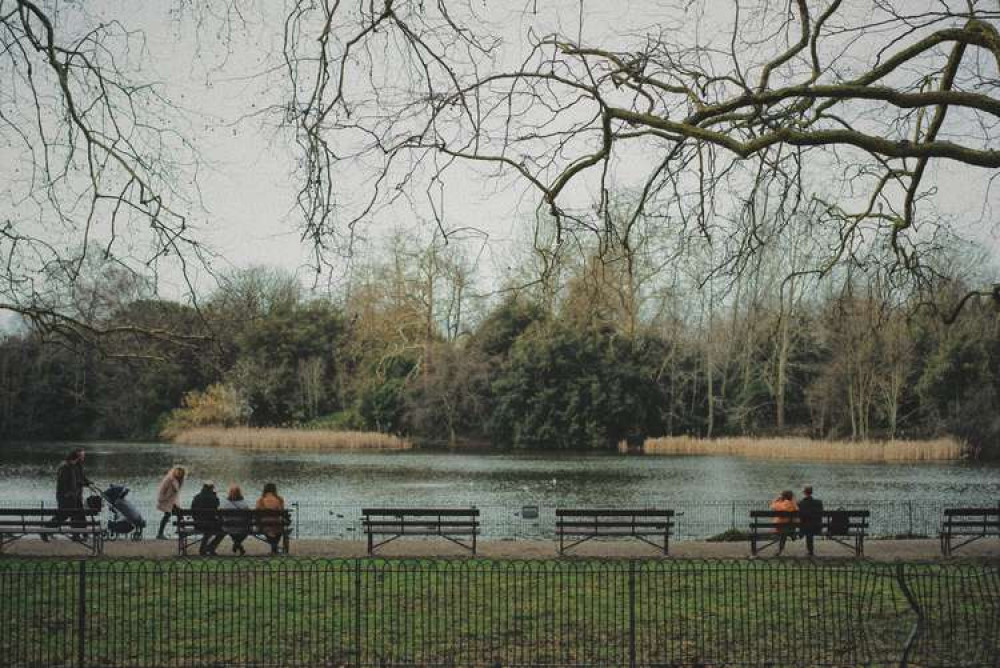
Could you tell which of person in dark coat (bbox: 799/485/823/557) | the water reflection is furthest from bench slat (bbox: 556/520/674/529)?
the water reflection

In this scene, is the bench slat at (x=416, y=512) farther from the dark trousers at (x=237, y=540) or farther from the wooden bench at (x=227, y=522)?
the dark trousers at (x=237, y=540)

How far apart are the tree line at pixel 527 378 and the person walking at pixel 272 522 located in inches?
1274

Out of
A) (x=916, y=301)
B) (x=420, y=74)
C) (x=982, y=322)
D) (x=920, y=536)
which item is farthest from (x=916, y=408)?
(x=420, y=74)

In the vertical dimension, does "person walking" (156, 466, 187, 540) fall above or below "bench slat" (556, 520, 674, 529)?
above

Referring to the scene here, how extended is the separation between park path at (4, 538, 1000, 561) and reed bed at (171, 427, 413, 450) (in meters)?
34.3

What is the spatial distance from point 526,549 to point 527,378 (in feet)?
139

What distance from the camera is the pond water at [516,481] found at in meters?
27.1

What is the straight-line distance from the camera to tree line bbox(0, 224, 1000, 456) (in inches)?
2014

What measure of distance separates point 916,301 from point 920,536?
21.5 ft

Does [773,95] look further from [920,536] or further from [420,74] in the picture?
[920,536]

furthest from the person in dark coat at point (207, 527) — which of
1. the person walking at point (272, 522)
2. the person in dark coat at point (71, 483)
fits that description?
the person in dark coat at point (71, 483)

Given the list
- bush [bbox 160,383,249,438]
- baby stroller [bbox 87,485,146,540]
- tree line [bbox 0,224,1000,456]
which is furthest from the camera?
bush [bbox 160,383,249,438]

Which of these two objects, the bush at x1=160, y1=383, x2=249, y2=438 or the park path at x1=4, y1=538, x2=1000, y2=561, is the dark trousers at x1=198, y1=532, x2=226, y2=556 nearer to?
the park path at x1=4, y1=538, x2=1000, y2=561

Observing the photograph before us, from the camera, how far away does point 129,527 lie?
18.7 m
